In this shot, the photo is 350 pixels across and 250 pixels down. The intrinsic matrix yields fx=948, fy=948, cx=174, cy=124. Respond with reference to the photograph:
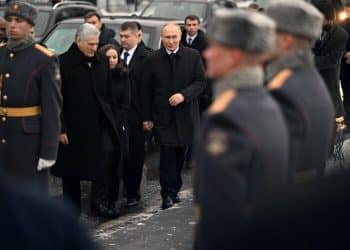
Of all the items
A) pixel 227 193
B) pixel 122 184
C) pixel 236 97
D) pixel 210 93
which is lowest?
pixel 122 184

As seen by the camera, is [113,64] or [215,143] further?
[113,64]

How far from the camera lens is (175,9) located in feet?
56.7

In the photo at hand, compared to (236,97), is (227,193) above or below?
below

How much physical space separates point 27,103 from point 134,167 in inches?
105

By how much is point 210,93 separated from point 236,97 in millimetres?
6946

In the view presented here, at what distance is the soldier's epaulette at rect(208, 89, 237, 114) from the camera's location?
3369 mm

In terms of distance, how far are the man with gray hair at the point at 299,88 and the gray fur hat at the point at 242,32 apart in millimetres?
510

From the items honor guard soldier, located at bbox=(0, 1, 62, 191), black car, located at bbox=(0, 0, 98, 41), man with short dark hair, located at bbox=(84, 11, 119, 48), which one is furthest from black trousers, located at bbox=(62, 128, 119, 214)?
black car, located at bbox=(0, 0, 98, 41)

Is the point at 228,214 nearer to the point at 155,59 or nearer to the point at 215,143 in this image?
the point at 215,143

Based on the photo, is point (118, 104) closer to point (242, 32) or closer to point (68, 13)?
point (242, 32)

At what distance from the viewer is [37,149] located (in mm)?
6320

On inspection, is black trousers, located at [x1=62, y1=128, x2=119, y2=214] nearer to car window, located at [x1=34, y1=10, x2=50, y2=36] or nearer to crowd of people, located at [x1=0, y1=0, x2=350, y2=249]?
crowd of people, located at [x1=0, y1=0, x2=350, y2=249]

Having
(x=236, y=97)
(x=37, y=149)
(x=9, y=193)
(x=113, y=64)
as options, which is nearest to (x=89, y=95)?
(x=113, y=64)

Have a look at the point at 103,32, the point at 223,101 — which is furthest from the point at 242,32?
the point at 103,32
